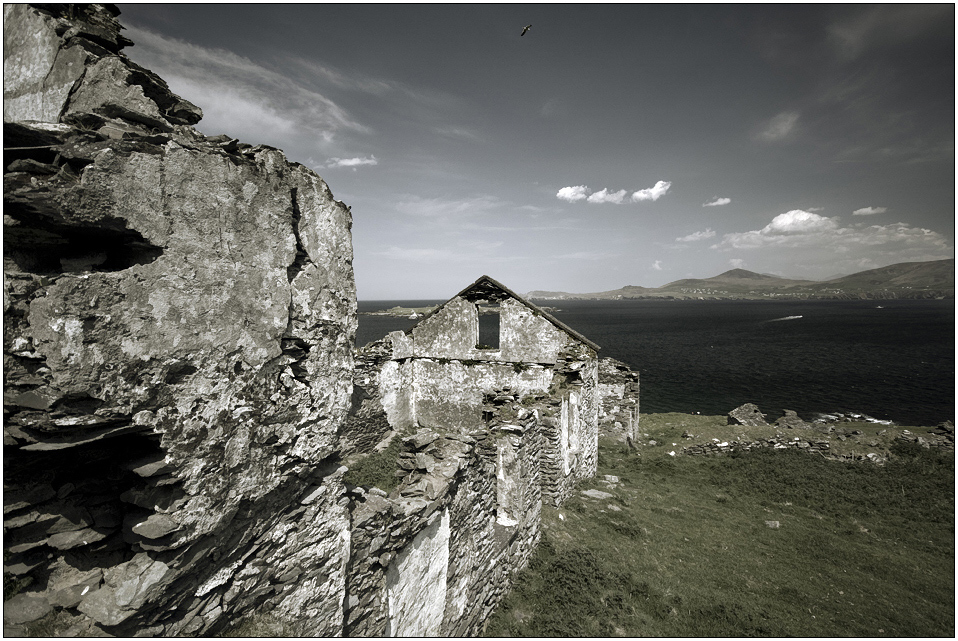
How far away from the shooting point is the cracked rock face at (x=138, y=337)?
2645mm

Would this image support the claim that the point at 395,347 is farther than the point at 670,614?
Yes

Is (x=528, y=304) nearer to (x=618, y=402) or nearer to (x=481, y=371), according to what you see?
(x=481, y=371)

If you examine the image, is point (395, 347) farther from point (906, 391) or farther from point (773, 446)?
point (906, 391)

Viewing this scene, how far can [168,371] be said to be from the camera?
3.07 metres

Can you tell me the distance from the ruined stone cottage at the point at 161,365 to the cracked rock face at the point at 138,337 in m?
0.01

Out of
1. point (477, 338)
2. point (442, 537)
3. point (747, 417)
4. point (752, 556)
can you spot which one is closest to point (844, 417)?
point (747, 417)

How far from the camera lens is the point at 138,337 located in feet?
9.55

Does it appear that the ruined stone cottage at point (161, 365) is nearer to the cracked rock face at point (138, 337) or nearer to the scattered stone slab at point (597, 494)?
the cracked rock face at point (138, 337)

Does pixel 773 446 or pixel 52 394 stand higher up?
pixel 52 394

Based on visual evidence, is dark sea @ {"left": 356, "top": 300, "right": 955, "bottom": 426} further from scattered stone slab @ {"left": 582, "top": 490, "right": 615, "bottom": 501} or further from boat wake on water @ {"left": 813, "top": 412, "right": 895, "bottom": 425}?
scattered stone slab @ {"left": 582, "top": 490, "right": 615, "bottom": 501}

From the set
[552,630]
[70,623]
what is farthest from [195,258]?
[552,630]

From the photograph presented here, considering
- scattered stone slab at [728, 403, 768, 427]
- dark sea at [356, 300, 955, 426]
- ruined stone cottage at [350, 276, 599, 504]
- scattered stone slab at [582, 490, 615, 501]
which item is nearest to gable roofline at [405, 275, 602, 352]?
ruined stone cottage at [350, 276, 599, 504]

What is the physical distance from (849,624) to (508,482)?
22.5 ft

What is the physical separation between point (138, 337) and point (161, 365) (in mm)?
257
